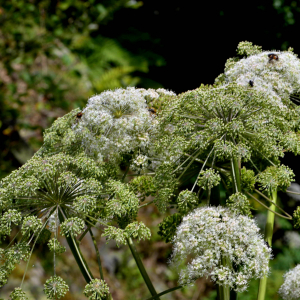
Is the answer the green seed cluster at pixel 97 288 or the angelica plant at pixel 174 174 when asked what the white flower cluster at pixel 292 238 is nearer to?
the angelica plant at pixel 174 174

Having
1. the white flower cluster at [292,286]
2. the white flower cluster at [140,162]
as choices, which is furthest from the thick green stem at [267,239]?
the white flower cluster at [140,162]

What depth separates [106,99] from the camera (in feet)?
7.19

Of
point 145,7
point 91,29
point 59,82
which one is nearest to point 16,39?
point 59,82

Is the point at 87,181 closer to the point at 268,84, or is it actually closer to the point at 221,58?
the point at 268,84

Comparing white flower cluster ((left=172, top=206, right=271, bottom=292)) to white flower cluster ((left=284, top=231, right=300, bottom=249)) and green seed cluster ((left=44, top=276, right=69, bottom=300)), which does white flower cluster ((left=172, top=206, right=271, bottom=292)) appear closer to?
green seed cluster ((left=44, top=276, right=69, bottom=300))

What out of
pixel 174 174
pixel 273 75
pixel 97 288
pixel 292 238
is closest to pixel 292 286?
pixel 174 174

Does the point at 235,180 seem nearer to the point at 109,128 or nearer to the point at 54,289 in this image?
the point at 109,128

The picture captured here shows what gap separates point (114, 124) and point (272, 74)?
98cm

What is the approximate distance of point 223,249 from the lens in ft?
5.11

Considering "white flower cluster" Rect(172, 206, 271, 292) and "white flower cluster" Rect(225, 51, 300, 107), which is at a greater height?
"white flower cluster" Rect(225, 51, 300, 107)

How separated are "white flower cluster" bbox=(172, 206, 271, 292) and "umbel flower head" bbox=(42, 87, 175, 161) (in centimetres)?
65

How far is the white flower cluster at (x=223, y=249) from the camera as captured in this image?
5.08 ft

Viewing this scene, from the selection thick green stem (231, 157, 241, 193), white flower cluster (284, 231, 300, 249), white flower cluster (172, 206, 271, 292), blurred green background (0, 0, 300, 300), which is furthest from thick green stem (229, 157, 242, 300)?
white flower cluster (284, 231, 300, 249)

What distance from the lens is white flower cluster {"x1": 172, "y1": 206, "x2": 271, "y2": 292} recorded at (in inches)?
60.9
